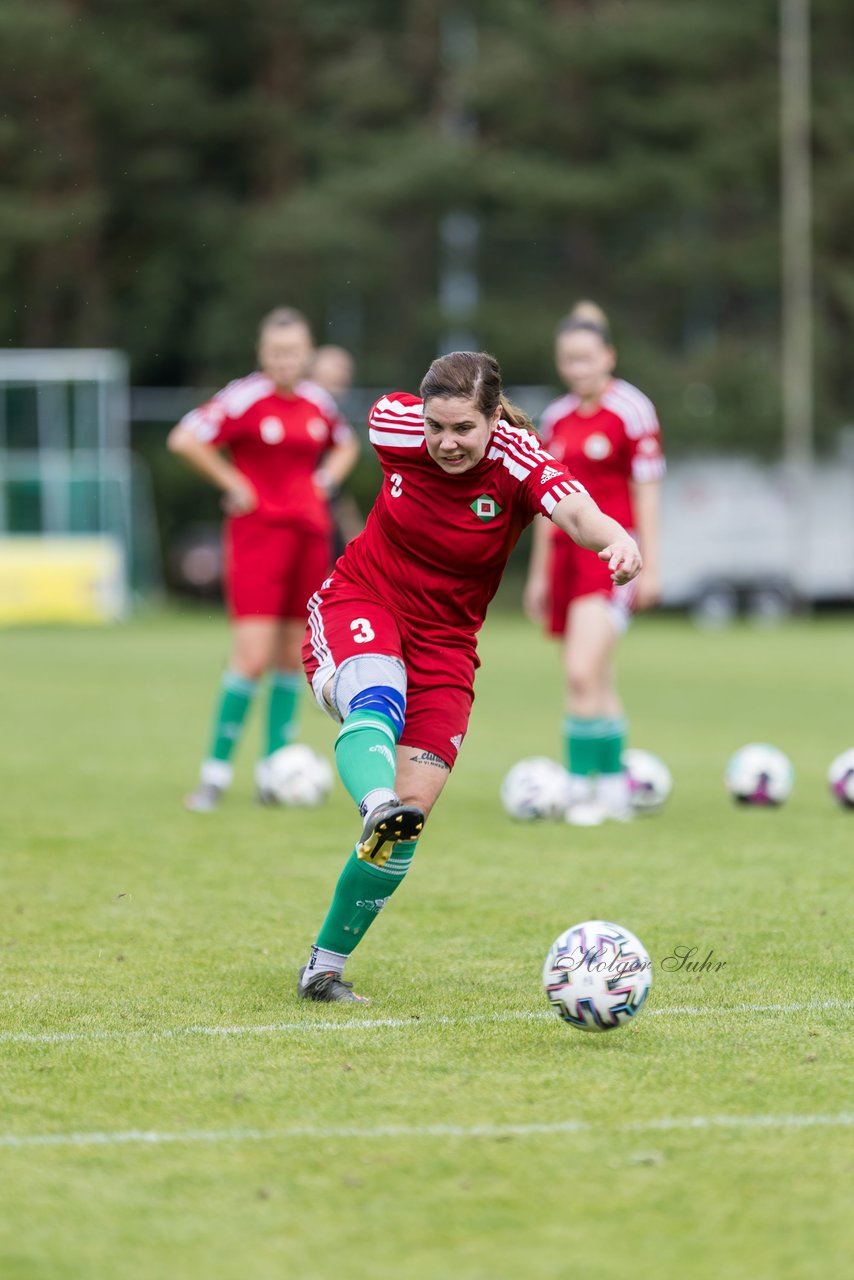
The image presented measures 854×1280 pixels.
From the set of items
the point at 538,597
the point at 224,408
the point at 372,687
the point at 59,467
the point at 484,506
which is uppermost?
the point at 224,408

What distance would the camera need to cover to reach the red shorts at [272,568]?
9820 mm

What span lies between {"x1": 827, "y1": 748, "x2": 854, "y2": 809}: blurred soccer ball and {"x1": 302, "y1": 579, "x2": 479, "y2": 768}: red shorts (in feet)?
14.2

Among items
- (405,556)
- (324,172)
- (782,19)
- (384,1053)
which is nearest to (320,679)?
(405,556)

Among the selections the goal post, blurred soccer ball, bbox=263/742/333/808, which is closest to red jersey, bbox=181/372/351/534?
blurred soccer ball, bbox=263/742/333/808

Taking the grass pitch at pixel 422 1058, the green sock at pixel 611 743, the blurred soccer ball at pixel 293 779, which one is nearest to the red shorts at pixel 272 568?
the blurred soccer ball at pixel 293 779

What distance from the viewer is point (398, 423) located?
5559 mm

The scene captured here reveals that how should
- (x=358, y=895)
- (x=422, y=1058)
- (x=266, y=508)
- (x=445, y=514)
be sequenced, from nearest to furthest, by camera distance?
(x=422, y=1058), (x=358, y=895), (x=445, y=514), (x=266, y=508)

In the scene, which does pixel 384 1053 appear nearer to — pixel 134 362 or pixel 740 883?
pixel 740 883

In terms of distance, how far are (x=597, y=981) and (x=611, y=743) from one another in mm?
4529

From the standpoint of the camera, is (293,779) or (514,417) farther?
(293,779)

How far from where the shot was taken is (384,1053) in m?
4.74

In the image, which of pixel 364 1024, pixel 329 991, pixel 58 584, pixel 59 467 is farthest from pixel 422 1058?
pixel 59 467

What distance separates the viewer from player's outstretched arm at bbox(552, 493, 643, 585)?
17.0 ft

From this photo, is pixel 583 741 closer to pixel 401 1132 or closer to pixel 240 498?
pixel 240 498
